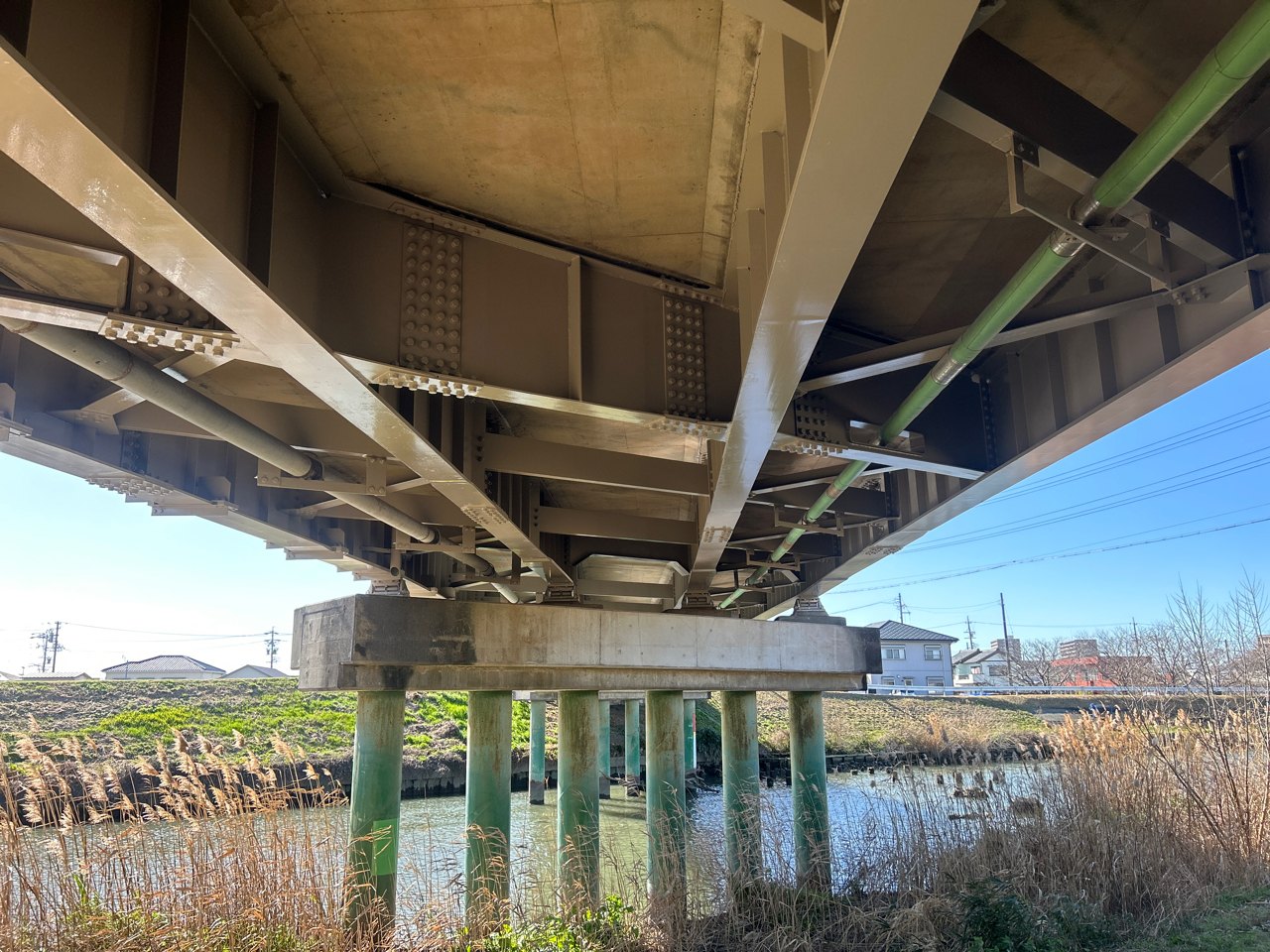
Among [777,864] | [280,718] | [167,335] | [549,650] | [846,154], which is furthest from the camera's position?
[280,718]

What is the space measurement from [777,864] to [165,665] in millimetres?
72743

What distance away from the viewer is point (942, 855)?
8055 mm

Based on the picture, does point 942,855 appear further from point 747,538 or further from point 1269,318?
point 1269,318

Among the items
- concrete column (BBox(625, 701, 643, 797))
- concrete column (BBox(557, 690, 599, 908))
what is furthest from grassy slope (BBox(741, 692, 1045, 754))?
concrete column (BBox(557, 690, 599, 908))

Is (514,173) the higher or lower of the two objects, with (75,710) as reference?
higher

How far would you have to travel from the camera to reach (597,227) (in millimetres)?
5512

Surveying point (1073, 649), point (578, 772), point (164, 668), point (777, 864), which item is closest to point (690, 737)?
point (578, 772)

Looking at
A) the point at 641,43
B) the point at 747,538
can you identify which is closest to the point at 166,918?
the point at 641,43

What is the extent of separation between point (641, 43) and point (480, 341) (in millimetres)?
2333

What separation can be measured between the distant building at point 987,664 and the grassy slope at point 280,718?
4276 centimetres

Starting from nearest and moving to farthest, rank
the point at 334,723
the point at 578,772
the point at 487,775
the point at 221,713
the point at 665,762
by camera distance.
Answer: the point at 487,775
the point at 578,772
the point at 665,762
the point at 334,723
the point at 221,713

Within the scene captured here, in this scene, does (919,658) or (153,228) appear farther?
(919,658)

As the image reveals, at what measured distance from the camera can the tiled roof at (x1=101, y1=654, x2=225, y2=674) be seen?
66938 millimetres

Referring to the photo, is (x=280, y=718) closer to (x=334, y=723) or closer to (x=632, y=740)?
(x=334, y=723)
